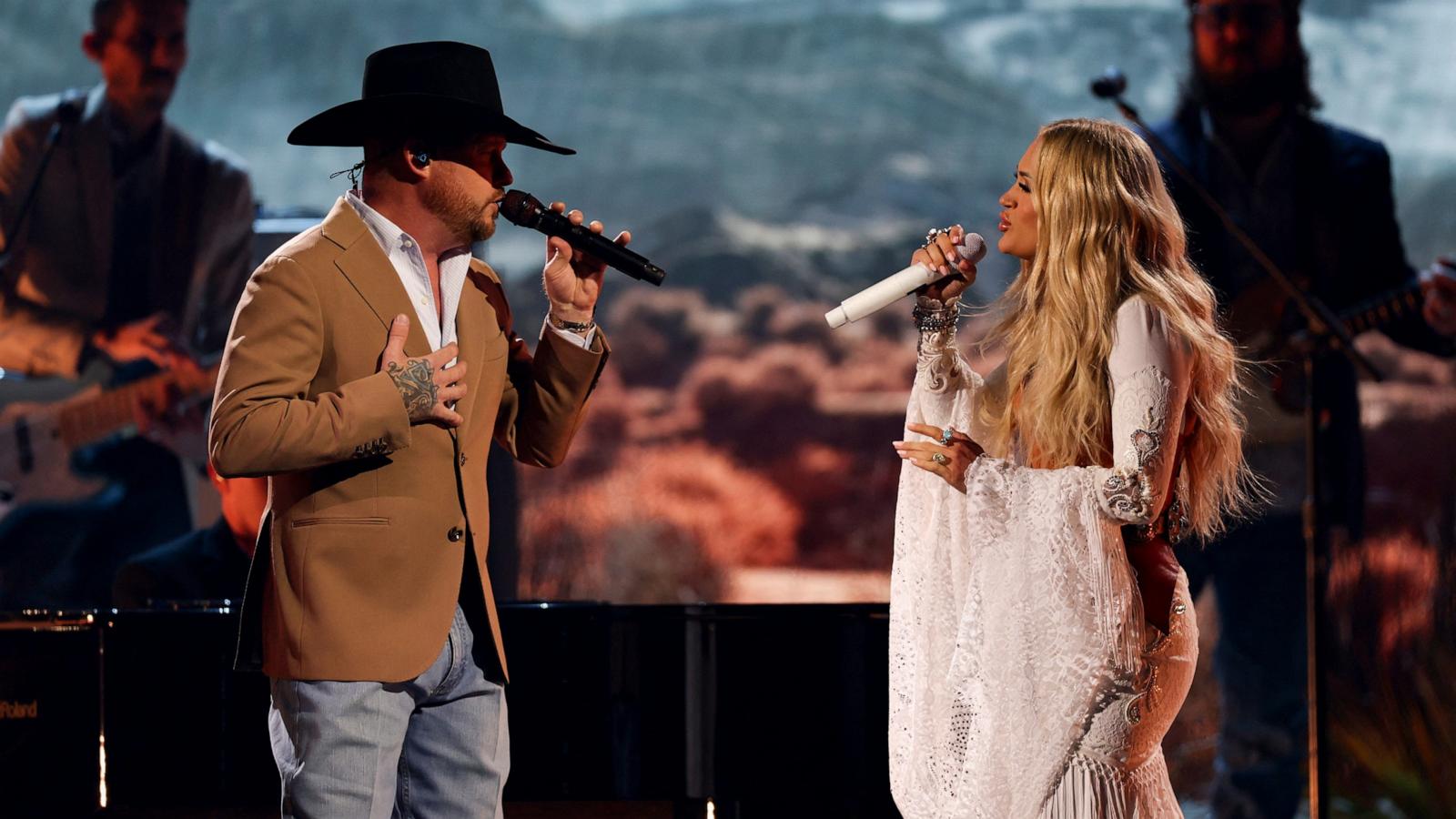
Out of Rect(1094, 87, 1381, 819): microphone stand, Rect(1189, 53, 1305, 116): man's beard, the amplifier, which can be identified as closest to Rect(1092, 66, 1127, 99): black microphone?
Rect(1094, 87, 1381, 819): microphone stand

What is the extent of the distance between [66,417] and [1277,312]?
434 centimetres

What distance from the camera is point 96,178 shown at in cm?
518

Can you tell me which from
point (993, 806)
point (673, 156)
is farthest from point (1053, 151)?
point (673, 156)

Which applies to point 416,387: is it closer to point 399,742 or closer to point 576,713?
point 399,742

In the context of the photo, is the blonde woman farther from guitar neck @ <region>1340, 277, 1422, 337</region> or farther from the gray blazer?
the gray blazer

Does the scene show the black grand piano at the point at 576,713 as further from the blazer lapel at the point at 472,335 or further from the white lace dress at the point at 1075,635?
the blazer lapel at the point at 472,335

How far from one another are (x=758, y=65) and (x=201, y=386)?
251cm

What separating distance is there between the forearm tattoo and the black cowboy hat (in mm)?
342

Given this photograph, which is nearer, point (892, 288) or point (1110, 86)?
point (892, 288)

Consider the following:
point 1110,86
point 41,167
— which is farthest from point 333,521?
point 41,167

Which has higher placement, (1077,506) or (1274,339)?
(1274,339)

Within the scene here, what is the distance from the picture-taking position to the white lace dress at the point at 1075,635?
6.37 feet

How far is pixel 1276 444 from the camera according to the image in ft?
16.1

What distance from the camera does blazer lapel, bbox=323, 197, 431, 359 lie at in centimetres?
182
